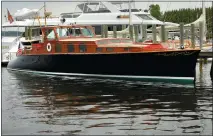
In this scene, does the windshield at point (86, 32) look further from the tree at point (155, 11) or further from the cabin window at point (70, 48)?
the tree at point (155, 11)

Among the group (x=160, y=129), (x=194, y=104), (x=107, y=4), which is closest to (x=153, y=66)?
(x=194, y=104)

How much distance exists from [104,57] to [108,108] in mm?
10044

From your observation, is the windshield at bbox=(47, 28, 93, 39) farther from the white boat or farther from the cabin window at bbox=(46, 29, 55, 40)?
the white boat

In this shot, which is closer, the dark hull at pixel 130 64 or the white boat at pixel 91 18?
the dark hull at pixel 130 64

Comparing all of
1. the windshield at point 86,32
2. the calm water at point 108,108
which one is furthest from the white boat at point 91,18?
the calm water at point 108,108

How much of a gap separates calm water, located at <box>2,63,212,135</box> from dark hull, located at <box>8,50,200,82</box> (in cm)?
105

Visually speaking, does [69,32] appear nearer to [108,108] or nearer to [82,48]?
[82,48]

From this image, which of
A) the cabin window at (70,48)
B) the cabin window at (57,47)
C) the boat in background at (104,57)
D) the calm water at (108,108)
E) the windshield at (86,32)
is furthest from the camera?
the windshield at (86,32)

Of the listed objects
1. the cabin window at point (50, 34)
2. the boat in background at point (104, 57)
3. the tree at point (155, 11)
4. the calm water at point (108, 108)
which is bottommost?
the calm water at point (108, 108)

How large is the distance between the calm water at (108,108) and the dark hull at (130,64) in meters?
1.05

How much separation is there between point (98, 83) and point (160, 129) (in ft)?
38.1

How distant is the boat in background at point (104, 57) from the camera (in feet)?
74.8

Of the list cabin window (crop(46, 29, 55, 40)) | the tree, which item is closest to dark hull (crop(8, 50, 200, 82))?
cabin window (crop(46, 29, 55, 40))

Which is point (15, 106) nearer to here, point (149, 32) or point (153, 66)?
point (153, 66)
